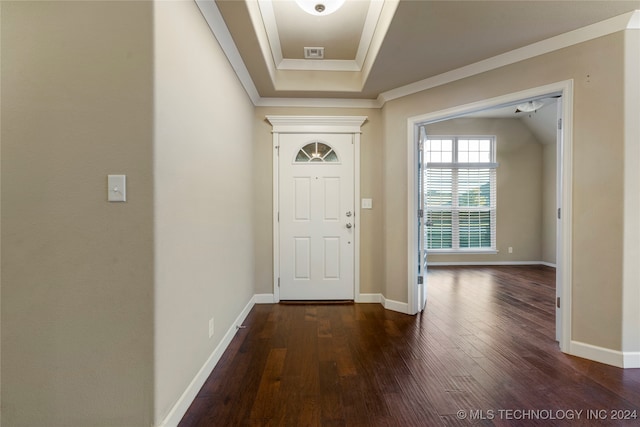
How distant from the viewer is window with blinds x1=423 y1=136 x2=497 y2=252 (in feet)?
17.7

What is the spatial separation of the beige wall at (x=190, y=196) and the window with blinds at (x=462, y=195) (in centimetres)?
437

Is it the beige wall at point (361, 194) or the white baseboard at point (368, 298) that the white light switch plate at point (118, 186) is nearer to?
the beige wall at point (361, 194)

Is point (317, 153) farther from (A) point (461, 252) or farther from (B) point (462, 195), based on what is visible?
(A) point (461, 252)

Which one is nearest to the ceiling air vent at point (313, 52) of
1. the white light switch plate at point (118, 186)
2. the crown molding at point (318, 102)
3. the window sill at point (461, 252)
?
the crown molding at point (318, 102)

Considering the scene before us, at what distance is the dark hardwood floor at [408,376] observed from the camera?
145 cm

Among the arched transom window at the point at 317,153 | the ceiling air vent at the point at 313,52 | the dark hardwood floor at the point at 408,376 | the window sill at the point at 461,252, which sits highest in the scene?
the ceiling air vent at the point at 313,52

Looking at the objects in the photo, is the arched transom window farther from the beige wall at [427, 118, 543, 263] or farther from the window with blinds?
the beige wall at [427, 118, 543, 263]

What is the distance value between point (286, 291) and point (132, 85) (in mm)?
2620

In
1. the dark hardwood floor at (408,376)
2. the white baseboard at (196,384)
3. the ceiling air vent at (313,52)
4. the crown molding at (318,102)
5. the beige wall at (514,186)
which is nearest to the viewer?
the white baseboard at (196,384)

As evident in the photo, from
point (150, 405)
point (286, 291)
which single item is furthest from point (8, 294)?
point (286, 291)

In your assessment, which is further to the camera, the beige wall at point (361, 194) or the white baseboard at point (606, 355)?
the beige wall at point (361, 194)

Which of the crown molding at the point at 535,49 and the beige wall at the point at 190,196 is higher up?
the crown molding at the point at 535,49

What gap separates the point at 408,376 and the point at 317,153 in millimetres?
2466

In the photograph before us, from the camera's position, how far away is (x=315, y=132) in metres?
3.24
